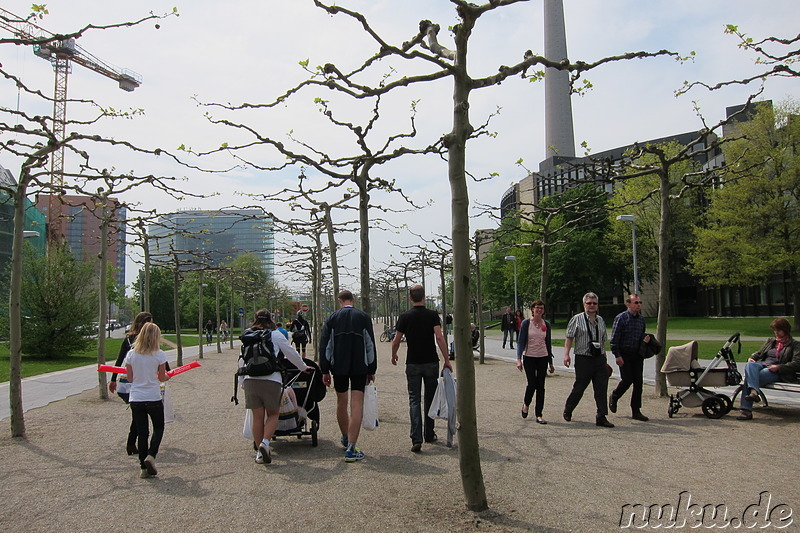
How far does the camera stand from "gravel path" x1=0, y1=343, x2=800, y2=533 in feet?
15.6

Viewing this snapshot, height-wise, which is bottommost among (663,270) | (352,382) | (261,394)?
(261,394)

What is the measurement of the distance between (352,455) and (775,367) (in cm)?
593

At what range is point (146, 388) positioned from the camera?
6.47m

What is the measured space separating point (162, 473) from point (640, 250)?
170 ft

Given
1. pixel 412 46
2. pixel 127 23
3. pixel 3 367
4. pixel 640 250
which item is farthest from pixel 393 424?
pixel 640 250

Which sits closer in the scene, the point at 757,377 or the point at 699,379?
the point at 757,377

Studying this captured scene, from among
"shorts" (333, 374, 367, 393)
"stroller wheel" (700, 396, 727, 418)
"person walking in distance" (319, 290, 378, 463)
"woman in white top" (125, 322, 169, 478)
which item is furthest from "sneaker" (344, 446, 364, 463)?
"stroller wheel" (700, 396, 727, 418)

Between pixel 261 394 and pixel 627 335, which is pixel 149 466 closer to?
pixel 261 394

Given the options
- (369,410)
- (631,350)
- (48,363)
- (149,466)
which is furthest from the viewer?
(48,363)

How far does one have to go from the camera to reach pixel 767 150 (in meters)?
28.8

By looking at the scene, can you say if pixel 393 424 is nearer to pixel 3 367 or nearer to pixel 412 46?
pixel 412 46

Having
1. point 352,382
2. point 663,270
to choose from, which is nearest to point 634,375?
point 663,270

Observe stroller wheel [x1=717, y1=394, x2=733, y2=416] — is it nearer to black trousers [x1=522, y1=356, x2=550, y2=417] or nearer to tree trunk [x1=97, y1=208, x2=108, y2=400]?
black trousers [x1=522, y1=356, x2=550, y2=417]

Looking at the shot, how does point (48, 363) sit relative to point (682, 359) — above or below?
below
